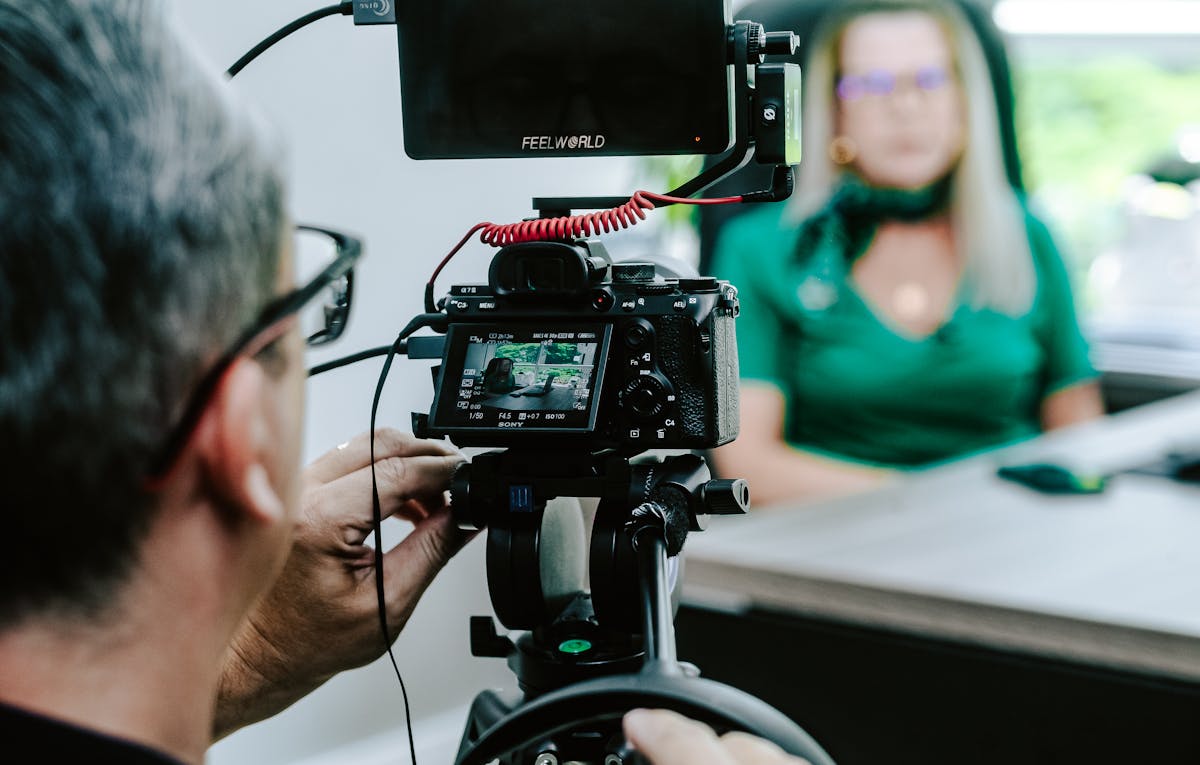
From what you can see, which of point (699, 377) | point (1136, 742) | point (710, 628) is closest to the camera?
point (699, 377)

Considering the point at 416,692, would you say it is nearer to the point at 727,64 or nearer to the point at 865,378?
the point at 865,378

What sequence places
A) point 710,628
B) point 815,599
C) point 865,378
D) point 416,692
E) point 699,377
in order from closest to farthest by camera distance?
point 699,377
point 815,599
point 710,628
point 416,692
point 865,378

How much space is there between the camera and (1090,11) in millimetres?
3506

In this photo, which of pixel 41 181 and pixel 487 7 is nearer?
pixel 41 181

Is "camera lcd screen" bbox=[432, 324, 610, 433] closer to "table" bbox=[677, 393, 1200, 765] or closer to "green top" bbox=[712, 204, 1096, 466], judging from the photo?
"table" bbox=[677, 393, 1200, 765]

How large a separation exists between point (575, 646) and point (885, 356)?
192 centimetres

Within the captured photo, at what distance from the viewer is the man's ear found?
590mm

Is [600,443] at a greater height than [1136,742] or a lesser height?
greater

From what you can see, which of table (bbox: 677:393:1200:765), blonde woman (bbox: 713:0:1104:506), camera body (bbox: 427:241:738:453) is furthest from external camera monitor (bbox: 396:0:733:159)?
blonde woman (bbox: 713:0:1104:506)

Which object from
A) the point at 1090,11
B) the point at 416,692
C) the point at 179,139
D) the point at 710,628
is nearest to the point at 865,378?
the point at 710,628

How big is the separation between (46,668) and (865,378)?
2355 mm

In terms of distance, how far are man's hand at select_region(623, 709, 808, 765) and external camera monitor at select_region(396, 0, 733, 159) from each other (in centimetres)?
49

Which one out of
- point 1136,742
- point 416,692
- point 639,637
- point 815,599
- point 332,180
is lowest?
point 416,692

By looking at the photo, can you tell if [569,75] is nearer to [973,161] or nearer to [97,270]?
[97,270]
